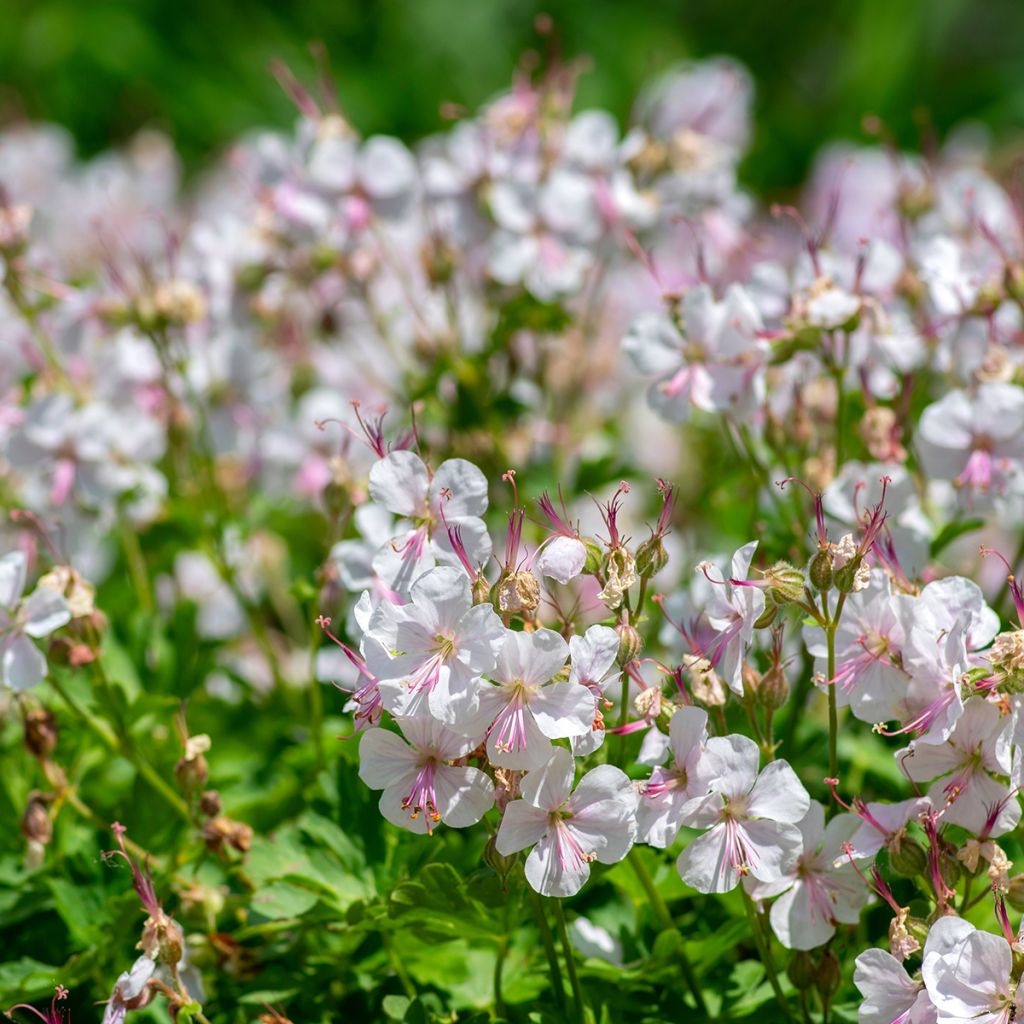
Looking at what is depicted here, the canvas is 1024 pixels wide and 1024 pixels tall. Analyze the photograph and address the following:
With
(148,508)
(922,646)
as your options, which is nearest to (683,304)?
(922,646)

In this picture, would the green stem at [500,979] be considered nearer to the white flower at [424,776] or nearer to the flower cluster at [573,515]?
the flower cluster at [573,515]

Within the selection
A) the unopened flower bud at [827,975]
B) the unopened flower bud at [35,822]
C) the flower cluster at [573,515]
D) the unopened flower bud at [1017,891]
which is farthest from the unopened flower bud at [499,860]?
the unopened flower bud at [35,822]

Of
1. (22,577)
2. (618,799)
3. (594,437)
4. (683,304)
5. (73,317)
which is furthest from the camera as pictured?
(594,437)

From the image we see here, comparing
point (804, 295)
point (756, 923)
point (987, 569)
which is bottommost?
point (987, 569)

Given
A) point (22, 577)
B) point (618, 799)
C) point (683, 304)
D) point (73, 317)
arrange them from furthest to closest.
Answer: point (73, 317) < point (683, 304) < point (22, 577) < point (618, 799)

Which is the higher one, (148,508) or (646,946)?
(148,508)

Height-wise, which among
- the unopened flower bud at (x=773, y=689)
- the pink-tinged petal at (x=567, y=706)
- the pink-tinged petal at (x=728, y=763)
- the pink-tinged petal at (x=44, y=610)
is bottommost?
the unopened flower bud at (x=773, y=689)

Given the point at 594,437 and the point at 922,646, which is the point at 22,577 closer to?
the point at 922,646

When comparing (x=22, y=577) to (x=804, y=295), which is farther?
(x=804, y=295)
